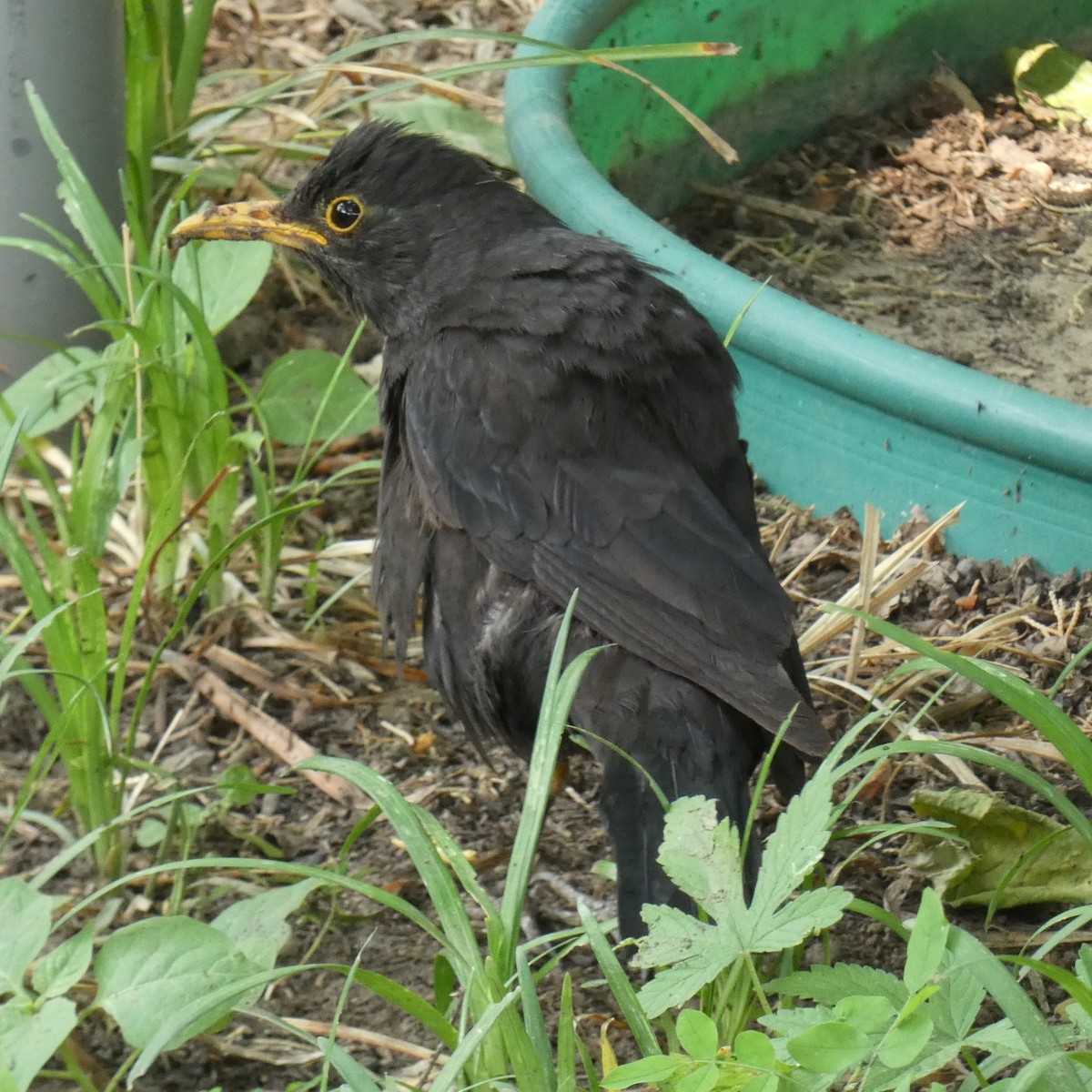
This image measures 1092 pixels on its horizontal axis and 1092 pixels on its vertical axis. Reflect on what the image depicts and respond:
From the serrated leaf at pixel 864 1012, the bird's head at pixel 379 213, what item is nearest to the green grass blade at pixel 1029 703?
the serrated leaf at pixel 864 1012

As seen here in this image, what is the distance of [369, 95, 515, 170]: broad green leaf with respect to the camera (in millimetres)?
4711

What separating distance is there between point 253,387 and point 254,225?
99cm

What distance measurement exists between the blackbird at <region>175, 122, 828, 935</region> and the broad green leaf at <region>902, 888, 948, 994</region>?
0.71 m

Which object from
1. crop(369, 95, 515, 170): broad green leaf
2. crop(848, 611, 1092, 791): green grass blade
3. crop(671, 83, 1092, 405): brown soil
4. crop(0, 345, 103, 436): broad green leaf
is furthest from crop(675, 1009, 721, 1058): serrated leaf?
crop(369, 95, 515, 170): broad green leaf

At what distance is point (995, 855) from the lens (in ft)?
9.71

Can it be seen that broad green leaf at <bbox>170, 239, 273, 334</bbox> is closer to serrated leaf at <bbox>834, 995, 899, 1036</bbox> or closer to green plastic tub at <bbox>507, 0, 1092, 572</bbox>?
green plastic tub at <bbox>507, 0, 1092, 572</bbox>

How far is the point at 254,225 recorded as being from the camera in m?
3.54

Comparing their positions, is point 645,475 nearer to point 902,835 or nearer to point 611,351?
point 611,351

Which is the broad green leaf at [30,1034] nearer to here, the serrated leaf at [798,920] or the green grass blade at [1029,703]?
the serrated leaf at [798,920]

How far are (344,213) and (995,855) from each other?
6.40 ft

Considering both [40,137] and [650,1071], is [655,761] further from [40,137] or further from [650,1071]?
[40,137]

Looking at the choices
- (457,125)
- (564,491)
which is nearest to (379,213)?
(564,491)

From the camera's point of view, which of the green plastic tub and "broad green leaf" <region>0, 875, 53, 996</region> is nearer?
"broad green leaf" <region>0, 875, 53, 996</region>

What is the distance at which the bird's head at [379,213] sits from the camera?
3441mm
